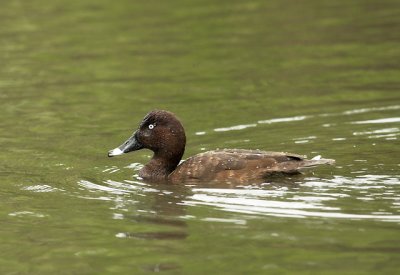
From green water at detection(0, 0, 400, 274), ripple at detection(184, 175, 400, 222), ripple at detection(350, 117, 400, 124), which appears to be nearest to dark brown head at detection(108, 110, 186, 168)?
green water at detection(0, 0, 400, 274)

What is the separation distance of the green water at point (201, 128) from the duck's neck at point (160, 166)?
18 centimetres

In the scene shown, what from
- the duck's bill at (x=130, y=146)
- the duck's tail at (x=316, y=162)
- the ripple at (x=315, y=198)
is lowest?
the ripple at (x=315, y=198)

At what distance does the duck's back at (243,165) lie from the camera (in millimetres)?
11469

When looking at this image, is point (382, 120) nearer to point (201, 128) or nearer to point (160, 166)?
point (201, 128)

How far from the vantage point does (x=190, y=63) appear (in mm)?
Answer: 18328

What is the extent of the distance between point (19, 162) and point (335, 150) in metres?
3.52

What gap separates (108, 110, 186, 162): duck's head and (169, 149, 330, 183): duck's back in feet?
2.04

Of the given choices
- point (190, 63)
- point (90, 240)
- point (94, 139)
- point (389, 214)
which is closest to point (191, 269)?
point (90, 240)

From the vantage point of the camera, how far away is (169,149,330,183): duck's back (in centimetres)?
1147

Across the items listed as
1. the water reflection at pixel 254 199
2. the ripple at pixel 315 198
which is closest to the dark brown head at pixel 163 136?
the water reflection at pixel 254 199

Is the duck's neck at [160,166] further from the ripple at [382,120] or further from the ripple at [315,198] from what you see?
the ripple at [382,120]

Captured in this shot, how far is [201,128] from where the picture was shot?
14297mm

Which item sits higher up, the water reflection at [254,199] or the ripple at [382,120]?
the ripple at [382,120]

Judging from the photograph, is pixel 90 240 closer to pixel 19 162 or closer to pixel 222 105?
pixel 19 162
